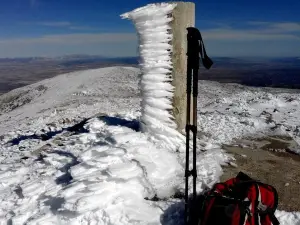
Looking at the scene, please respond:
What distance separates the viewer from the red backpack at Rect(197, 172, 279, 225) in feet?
12.6

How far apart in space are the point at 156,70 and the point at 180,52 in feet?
2.10

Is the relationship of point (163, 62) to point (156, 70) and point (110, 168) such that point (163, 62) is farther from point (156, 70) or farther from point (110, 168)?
point (110, 168)

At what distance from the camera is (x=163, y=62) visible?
7.31 metres

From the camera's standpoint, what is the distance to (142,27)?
7242 mm

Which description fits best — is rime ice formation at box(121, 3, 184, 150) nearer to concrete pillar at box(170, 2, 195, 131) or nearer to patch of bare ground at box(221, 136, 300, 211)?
concrete pillar at box(170, 2, 195, 131)

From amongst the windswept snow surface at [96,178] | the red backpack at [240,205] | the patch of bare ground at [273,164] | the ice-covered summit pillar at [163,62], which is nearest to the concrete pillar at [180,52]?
the ice-covered summit pillar at [163,62]

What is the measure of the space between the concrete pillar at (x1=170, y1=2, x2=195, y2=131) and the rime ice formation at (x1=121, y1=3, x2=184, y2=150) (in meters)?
0.10

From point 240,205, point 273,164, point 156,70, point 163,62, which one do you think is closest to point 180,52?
point 163,62

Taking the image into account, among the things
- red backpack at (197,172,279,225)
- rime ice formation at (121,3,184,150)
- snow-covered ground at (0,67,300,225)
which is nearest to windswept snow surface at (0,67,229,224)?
snow-covered ground at (0,67,300,225)

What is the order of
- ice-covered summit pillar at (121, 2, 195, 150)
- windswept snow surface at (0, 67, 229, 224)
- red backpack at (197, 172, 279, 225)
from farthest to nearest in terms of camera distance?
1. ice-covered summit pillar at (121, 2, 195, 150)
2. windswept snow surface at (0, 67, 229, 224)
3. red backpack at (197, 172, 279, 225)

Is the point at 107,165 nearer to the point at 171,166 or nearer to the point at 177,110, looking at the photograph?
the point at 171,166

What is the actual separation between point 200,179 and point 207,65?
225 cm

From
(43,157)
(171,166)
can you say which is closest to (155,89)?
(171,166)

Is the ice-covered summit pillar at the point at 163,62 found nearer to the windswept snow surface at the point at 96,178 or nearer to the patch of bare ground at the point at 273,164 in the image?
the windswept snow surface at the point at 96,178
